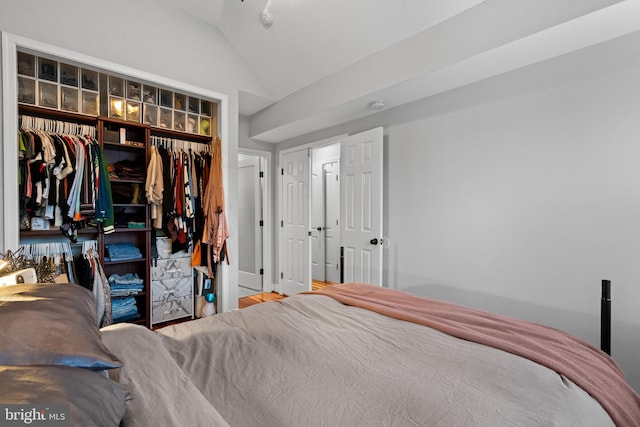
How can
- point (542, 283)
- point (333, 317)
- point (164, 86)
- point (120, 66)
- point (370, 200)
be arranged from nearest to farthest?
point (333, 317), point (542, 283), point (120, 66), point (164, 86), point (370, 200)

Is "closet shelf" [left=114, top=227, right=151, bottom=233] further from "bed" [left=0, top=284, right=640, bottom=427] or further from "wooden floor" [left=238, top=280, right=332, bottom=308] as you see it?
"bed" [left=0, top=284, right=640, bottom=427]

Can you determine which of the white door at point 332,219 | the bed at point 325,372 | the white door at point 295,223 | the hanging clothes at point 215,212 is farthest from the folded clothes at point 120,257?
the white door at point 332,219

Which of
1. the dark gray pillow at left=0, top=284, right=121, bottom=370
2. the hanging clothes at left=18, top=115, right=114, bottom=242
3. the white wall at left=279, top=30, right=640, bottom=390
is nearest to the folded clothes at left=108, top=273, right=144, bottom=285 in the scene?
the hanging clothes at left=18, top=115, right=114, bottom=242

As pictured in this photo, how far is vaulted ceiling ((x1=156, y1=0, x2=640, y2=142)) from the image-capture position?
186 centimetres

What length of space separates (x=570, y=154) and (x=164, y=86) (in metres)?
3.36

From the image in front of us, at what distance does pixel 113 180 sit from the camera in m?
2.86

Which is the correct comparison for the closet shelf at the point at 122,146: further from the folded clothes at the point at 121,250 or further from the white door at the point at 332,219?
the white door at the point at 332,219

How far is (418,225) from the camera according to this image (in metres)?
2.96

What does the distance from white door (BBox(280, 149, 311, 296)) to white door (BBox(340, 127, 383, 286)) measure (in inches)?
31.5

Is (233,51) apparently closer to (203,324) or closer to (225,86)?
(225,86)

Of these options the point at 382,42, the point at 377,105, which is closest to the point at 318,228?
the point at 377,105

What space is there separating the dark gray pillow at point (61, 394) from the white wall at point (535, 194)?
2.60m

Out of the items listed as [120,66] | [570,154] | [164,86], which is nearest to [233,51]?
[164,86]

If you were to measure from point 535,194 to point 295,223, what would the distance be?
285cm
